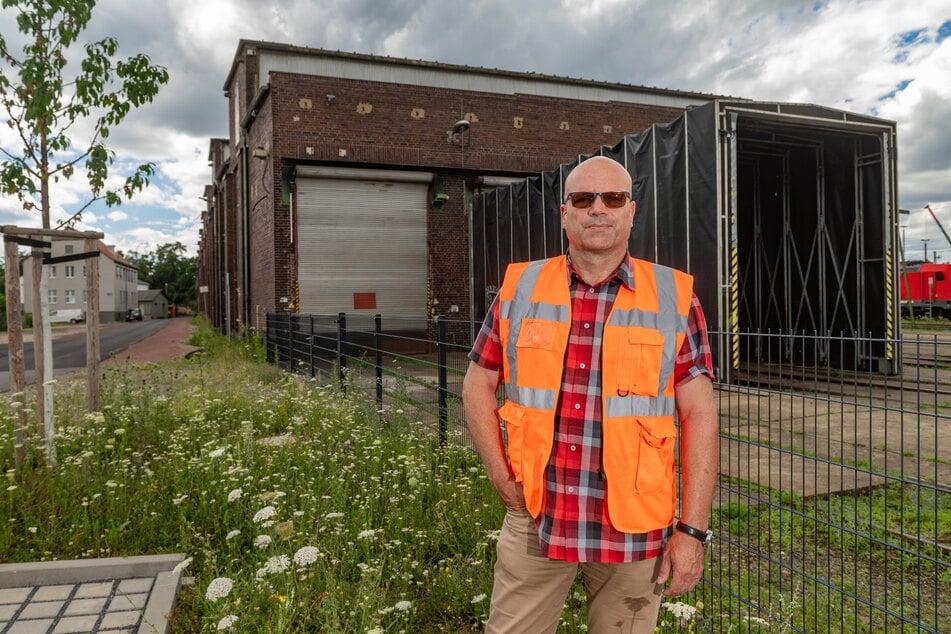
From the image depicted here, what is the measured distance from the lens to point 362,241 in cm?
1914

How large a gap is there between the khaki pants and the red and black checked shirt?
0.22ft

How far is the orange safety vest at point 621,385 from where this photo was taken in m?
2.04

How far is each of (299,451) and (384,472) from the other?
3.38ft

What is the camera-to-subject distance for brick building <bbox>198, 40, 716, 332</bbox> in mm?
18312

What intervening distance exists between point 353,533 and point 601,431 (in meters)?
2.35

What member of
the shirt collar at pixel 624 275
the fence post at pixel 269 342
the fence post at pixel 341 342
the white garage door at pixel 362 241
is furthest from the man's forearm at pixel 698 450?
the white garage door at pixel 362 241

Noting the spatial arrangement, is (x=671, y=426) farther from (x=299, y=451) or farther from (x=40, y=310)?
(x=40, y=310)

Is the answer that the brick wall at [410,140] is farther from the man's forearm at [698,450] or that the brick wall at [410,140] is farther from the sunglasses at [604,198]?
the man's forearm at [698,450]

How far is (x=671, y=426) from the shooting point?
2092mm

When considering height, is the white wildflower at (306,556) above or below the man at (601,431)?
below

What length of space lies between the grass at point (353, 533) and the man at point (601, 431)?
581 mm

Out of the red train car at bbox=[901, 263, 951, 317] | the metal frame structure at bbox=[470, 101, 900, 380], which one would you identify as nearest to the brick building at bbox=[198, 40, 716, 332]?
the metal frame structure at bbox=[470, 101, 900, 380]

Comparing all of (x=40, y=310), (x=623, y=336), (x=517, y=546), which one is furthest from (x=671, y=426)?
(x=40, y=310)

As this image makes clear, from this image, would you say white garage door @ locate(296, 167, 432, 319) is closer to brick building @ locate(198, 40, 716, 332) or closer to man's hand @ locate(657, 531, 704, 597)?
brick building @ locate(198, 40, 716, 332)
